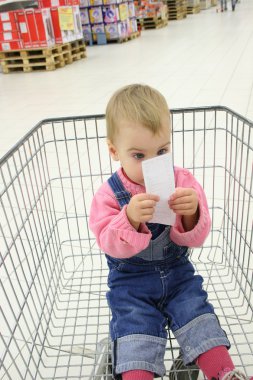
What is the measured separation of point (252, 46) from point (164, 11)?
20.2 ft

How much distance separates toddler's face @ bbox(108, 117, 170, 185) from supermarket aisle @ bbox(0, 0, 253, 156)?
2441 mm

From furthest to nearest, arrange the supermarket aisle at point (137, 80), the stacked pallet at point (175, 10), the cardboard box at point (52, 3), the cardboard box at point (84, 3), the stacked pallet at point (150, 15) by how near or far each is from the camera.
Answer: the stacked pallet at point (175, 10) < the stacked pallet at point (150, 15) < the cardboard box at point (84, 3) < the cardboard box at point (52, 3) < the supermarket aisle at point (137, 80)

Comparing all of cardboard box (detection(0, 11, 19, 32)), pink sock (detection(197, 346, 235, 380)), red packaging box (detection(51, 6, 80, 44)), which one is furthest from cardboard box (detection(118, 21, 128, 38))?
pink sock (detection(197, 346, 235, 380))

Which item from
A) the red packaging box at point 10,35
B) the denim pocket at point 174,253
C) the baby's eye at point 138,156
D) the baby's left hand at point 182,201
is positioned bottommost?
the denim pocket at point 174,253

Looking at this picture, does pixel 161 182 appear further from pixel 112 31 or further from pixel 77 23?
pixel 112 31

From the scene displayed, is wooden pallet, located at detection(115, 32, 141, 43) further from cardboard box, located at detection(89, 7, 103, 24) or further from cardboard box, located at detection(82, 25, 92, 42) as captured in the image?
cardboard box, located at detection(89, 7, 103, 24)

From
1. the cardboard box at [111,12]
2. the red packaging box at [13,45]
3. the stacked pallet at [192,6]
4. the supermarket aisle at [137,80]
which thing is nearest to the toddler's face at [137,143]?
the supermarket aisle at [137,80]

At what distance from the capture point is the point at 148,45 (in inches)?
336

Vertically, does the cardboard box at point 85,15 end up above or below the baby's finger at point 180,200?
above

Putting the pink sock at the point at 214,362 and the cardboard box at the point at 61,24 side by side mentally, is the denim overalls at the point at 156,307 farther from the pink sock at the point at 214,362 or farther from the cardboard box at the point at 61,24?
the cardboard box at the point at 61,24

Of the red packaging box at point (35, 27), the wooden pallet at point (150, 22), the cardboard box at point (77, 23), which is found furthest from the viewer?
the wooden pallet at point (150, 22)

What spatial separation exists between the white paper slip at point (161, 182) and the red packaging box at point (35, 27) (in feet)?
19.4

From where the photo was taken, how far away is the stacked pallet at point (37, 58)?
648cm

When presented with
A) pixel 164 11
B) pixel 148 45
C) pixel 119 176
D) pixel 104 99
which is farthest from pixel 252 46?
pixel 119 176
